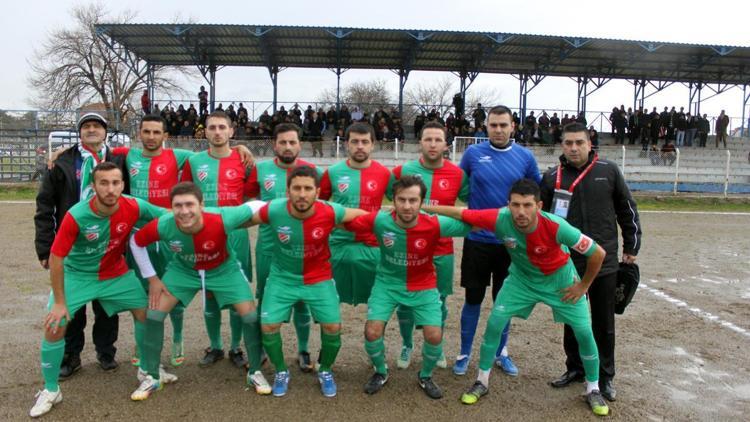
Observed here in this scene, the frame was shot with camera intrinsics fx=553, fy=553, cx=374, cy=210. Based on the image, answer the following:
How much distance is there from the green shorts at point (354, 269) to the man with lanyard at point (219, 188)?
84 centimetres

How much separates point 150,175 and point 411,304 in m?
2.68

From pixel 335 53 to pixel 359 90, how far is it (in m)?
34.2

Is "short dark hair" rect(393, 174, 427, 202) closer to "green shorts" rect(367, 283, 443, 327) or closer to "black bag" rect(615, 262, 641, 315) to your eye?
"green shorts" rect(367, 283, 443, 327)

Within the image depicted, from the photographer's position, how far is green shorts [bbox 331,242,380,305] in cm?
494

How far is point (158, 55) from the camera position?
25047 mm

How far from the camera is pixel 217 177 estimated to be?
509 cm

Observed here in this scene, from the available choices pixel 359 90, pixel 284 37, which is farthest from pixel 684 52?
pixel 359 90

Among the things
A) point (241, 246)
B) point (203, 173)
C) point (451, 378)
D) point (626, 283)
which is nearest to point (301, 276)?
point (241, 246)

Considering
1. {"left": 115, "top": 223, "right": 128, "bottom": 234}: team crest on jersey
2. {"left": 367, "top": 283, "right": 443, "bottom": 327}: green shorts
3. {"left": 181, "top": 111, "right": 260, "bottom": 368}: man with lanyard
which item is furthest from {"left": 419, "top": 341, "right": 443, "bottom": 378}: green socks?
{"left": 115, "top": 223, "right": 128, "bottom": 234}: team crest on jersey

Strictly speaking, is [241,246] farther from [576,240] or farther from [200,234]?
[576,240]

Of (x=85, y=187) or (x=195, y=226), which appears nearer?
(x=195, y=226)

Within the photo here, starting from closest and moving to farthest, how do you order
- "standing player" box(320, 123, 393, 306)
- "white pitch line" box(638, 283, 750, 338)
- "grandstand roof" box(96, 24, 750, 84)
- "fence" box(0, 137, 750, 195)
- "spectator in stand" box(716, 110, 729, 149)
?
"standing player" box(320, 123, 393, 306), "white pitch line" box(638, 283, 750, 338), "fence" box(0, 137, 750, 195), "grandstand roof" box(96, 24, 750, 84), "spectator in stand" box(716, 110, 729, 149)

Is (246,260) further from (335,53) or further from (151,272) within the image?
(335,53)

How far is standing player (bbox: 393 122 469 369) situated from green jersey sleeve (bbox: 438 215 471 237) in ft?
1.25
